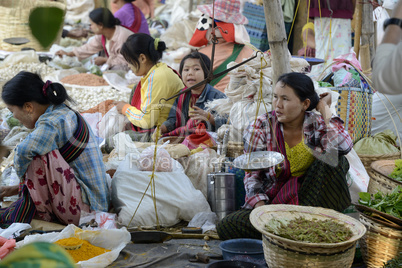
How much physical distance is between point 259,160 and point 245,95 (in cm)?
111

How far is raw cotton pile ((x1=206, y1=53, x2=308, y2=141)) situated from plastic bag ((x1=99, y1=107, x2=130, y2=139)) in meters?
0.95

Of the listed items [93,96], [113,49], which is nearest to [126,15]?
[113,49]

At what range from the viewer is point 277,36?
3020 mm

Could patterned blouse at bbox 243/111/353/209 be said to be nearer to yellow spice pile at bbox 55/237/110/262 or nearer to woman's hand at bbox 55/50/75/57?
yellow spice pile at bbox 55/237/110/262

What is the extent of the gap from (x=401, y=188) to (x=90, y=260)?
1.79 metres

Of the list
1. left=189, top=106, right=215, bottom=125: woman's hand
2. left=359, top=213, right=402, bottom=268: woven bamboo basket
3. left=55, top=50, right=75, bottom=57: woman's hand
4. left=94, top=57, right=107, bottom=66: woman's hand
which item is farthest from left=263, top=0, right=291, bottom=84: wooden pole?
left=55, top=50, right=75, bottom=57: woman's hand

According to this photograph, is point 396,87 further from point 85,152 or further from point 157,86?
point 157,86

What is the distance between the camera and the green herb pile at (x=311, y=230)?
2.18 meters

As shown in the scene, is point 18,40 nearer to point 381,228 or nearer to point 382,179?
point 381,228

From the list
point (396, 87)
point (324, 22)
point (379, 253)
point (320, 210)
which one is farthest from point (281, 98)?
point (324, 22)

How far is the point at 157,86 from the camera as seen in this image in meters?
4.07

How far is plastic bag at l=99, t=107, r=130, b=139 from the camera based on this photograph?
441cm

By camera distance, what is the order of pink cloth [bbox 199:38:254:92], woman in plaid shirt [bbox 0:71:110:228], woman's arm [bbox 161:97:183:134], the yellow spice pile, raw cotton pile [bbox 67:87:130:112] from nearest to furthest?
1. the yellow spice pile
2. woman in plaid shirt [bbox 0:71:110:228]
3. woman's arm [bbox 161:97:183:134]
4. pink cloth [bbox 199:38:254:92]
5. raw cotton pile [bbox 67:87:130:112]

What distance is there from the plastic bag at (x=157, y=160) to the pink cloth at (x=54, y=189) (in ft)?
1.81
